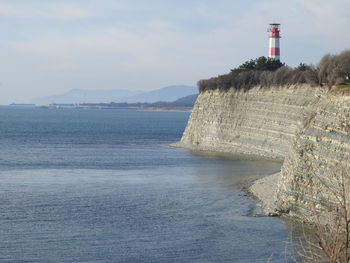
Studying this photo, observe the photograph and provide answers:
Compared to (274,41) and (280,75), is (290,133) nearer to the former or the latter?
(280,75)

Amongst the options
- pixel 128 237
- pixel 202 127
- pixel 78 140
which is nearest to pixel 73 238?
pixel 128 237

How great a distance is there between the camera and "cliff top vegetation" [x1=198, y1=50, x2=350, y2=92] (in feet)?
173

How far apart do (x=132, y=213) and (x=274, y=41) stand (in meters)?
61.7

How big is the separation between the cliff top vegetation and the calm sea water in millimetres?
9396

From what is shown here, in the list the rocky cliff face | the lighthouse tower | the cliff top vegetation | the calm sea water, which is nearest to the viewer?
the calm sea water

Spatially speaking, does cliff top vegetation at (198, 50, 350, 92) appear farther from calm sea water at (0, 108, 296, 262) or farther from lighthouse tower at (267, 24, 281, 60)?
calm sea water at (0, 108, 296, 262)

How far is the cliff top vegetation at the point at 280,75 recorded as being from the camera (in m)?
52.7

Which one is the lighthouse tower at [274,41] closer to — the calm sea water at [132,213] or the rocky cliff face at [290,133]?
the rocky cliff face at [290,133]

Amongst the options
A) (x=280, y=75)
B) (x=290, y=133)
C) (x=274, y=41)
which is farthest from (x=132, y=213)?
(x=274, y=41)

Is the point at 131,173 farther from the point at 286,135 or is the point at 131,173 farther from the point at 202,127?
the point at 202,127

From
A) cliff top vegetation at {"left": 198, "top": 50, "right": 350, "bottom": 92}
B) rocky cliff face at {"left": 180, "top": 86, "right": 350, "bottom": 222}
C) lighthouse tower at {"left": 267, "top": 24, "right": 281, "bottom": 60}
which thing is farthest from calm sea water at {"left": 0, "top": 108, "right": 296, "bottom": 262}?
lighthouse tower at {"left": 267, "top": 24, "right": 281, "bottom": 60}

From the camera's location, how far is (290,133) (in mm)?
65812

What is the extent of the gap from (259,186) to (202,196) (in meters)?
5.10

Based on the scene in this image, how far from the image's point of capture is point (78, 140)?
309 ft
